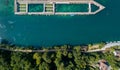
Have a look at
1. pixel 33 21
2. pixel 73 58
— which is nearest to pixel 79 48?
pixel 73 58

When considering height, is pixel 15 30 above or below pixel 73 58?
above

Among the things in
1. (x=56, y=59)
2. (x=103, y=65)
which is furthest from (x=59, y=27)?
(x=103, y=65)

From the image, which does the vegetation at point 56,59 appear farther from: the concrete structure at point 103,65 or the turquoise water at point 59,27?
the turquoise water at point 59,27

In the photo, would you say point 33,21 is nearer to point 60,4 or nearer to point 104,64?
point 60,4

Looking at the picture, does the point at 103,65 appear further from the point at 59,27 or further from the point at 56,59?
the point at 59,27

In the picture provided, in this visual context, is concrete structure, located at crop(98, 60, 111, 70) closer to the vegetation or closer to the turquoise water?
the vegetation

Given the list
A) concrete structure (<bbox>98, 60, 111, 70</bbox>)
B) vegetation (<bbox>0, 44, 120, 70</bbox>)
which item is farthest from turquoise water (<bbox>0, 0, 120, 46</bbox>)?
concrete structure (<bbox>98, 60, 111, 70</bbox>)
